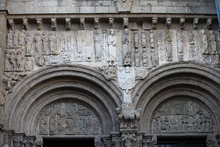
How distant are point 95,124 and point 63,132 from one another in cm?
98

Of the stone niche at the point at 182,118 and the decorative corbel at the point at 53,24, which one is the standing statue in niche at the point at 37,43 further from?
the stone niche at the point at 182,118

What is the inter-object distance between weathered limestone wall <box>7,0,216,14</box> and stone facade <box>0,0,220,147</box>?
3 cm

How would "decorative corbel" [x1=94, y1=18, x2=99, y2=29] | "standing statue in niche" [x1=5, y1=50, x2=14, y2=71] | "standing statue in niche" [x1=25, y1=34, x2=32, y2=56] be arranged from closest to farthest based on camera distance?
"standing statue in niche" [x1=5, y1=50, x2=14, y2=71]
"standing statue in niche" [x1=25, y1=34, x2=32, y2=56]
"decorative corbel" [x1=94, y1=18, x2=99, y2=29]

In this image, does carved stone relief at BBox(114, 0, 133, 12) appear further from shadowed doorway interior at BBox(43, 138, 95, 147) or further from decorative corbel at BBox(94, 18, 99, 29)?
shadowed doorway interior at BBox(43, 138, 95, 147)

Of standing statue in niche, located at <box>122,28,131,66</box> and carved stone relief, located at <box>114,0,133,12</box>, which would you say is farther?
carved stone relief, located at <box>114,0,133,12</box>

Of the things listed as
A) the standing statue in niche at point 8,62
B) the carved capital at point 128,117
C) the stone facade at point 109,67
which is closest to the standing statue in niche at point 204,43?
the stone facade at point 109,67

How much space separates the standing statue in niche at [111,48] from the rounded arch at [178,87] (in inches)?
42.0

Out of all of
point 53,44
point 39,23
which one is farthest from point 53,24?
point 53,44

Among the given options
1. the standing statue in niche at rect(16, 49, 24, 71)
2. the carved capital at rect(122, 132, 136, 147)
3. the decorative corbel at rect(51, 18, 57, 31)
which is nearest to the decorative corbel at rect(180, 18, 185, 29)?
the carved capital at rect(122, 132, 136, 147)

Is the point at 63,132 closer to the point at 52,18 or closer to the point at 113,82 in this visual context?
the point at 113,82

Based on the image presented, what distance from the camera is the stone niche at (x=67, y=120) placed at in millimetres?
13352

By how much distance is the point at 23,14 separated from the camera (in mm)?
13602

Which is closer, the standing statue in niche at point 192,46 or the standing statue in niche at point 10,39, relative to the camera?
the standing statue in niche at point 10,39

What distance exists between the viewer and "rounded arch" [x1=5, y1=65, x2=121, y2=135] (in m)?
13.0
